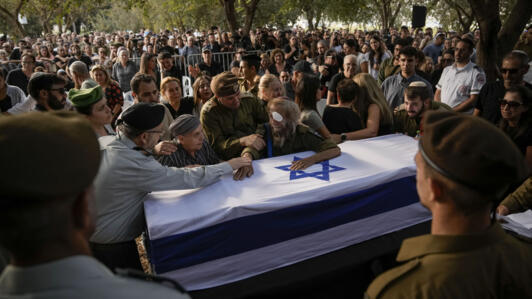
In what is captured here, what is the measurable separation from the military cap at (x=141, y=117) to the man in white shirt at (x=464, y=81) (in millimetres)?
4059

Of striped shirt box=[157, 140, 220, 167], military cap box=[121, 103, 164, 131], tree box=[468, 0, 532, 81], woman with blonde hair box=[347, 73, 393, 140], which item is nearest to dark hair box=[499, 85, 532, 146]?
woman with blonde hair box=[347, 73, 393, 140]

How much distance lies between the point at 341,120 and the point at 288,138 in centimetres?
86

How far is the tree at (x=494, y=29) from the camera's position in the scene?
18.0ft

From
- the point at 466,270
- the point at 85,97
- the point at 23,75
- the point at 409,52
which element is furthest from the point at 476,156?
the point at 23,75

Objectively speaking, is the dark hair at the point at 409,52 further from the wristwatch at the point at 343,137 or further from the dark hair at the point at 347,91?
the wristwatch at the point at 343,137

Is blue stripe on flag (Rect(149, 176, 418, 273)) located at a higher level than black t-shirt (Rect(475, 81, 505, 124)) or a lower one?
lower

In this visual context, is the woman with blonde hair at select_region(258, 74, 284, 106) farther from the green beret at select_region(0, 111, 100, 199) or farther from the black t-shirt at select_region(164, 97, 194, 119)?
the green beret at select_region(0, 111, 100, 199)

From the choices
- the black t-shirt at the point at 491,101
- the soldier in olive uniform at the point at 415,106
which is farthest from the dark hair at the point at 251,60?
the black t-shirt at the point at 491,101

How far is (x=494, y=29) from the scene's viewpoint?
5582 millimetres

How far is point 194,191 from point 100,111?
116 cm

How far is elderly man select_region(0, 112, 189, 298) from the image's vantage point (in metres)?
0.80

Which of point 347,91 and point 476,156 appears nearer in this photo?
point 476,156

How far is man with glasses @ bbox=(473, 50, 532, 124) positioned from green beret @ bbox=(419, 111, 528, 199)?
310 cm

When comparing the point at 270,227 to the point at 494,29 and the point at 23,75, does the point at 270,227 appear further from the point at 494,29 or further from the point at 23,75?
the point at 23,75
